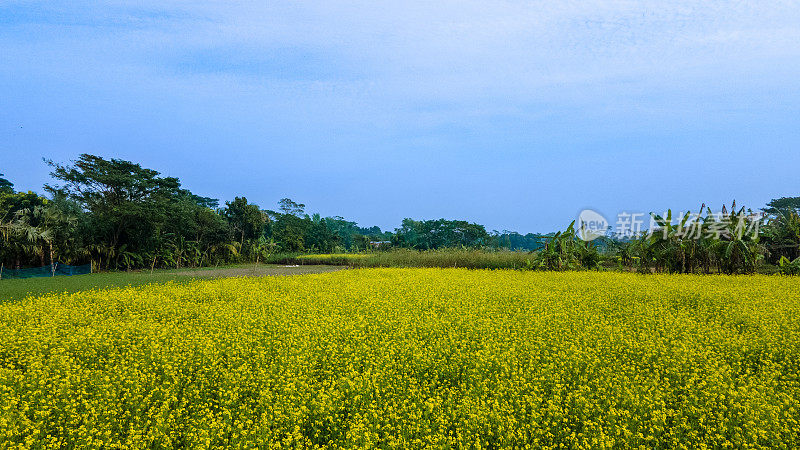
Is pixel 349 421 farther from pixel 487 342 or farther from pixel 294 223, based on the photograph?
pixel 294 223

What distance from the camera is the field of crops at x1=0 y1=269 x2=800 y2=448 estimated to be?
151 inches

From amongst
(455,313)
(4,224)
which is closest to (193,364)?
(455,313)

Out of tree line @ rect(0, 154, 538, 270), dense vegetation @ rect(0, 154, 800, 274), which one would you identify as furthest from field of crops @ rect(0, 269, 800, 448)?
tree line @ rect(0, 154, 538, 270)

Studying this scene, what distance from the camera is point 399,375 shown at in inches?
196

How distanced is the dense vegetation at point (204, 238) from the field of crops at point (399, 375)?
8.69 metres

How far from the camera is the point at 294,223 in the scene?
1778 inches

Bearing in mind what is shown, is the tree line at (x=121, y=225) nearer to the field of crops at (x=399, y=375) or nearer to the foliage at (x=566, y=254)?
the field of crops at (x=399, y=375)

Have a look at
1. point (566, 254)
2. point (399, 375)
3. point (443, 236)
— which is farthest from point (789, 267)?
point (443, 236)

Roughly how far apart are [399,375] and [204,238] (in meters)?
26.7

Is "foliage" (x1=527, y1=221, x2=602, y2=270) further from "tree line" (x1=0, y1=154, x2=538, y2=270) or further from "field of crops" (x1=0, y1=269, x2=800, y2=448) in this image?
"tree line" (x1=0, y1=154, x2=538, y2=270)

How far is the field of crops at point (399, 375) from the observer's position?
12.6ft

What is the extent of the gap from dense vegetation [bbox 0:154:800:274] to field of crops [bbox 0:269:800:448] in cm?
869

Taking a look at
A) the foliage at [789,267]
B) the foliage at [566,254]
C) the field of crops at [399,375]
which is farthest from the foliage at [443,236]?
the field of crops at [399,375]

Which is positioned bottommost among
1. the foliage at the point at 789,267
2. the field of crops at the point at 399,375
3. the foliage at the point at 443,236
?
the field of crops at the point at 399,375
